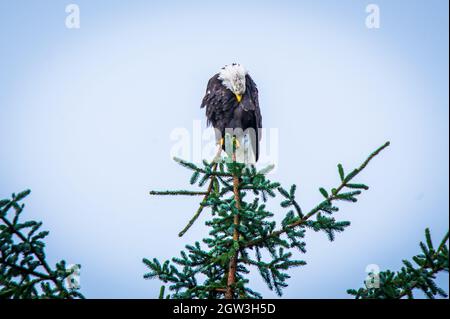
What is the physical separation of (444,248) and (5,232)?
2407 mm

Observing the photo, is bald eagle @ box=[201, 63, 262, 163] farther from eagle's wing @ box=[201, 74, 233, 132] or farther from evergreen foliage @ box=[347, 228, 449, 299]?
evergreen foliage @ box=[347, 228, 449, 299]

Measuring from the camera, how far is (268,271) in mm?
3820

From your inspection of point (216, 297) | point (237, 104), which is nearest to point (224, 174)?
point (216, 297)

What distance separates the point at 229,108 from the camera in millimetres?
7266

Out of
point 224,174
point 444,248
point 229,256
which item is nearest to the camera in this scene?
point 444,248

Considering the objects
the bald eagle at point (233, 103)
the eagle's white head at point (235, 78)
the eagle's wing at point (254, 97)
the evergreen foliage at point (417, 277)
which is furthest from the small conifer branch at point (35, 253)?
the eagle's wing at point (254, 97)

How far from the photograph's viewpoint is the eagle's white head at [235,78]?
7082 mm

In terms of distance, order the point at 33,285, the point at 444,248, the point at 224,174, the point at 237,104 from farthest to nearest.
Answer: the point at 237,104
the point at 224,174
the point at 33,285
the point at 444,248

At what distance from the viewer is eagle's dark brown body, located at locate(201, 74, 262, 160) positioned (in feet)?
23.8

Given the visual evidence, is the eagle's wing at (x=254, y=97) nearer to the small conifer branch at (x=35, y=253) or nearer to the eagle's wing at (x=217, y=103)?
the eagle's wing at (x=217, y=103)

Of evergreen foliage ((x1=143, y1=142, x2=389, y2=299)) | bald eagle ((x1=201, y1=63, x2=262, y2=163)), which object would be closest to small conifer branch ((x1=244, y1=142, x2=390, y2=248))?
evergreen foliage ((x1=143, y1=142, x2=389, y2=299))

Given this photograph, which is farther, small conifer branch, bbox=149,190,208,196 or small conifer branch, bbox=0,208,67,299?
small conifer branch, bbox=149,190,208,196

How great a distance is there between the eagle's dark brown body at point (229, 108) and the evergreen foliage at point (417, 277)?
4059 millimetres
